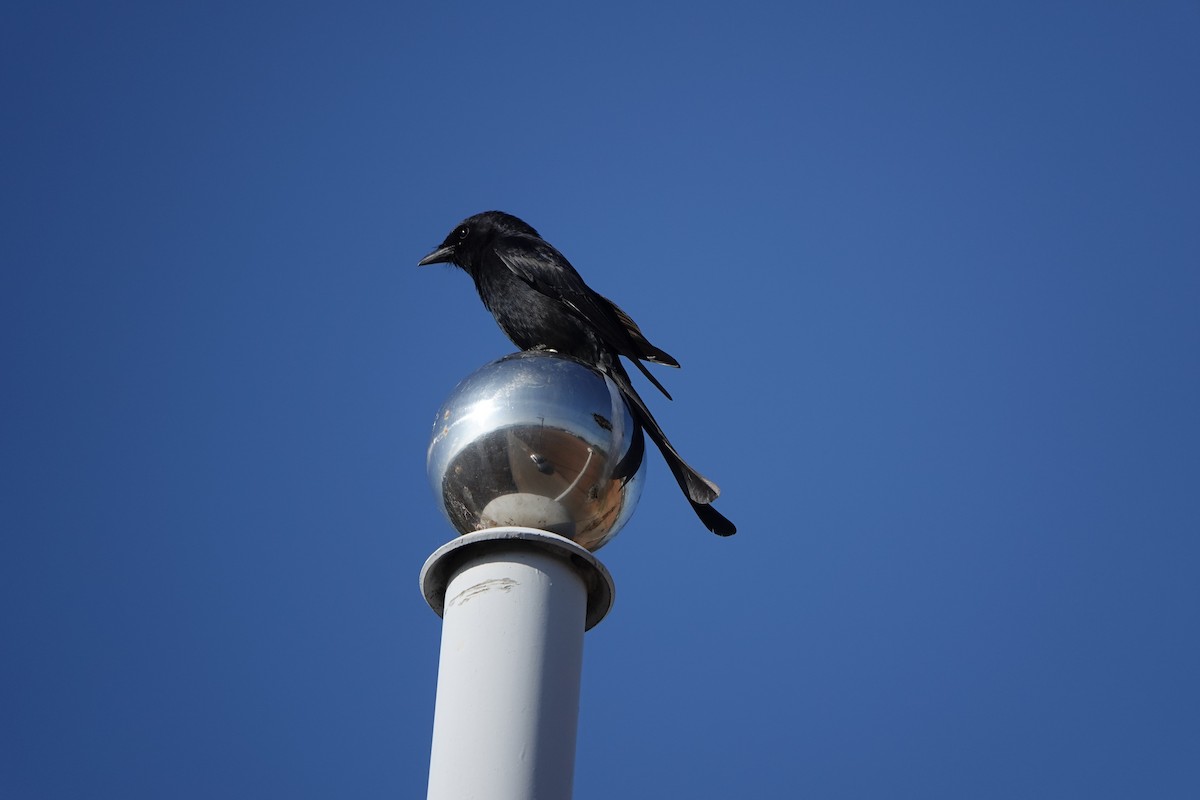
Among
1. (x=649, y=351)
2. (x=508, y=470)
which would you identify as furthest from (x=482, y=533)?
(x=649, y=351)

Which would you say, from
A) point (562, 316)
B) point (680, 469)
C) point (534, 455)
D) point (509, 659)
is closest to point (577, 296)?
point (562, 316)

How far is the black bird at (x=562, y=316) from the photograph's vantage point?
579 cm

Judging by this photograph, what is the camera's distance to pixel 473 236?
28.0ft

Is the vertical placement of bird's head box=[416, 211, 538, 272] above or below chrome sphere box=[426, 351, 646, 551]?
above

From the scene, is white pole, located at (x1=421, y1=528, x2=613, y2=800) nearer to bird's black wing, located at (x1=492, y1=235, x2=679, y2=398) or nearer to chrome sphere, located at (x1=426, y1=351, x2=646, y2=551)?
chrome sphere, located at (x1=426, y1=351, x2=646, y2=551)

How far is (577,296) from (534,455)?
2723 millimetres

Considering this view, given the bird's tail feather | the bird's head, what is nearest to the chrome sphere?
the bird's tail feather

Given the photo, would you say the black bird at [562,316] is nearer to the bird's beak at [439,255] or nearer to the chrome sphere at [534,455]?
the bird's beak at [439,255]

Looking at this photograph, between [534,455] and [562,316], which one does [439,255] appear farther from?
[534,455]

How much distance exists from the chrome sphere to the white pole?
16cm

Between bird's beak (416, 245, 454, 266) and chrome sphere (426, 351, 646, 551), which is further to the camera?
bird's beak (416, 245, 454, 266)

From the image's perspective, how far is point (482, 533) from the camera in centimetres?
429

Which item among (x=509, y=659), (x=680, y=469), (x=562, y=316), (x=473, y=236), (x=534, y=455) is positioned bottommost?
(x=509, y=659)

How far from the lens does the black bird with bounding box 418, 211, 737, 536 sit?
5785mm
